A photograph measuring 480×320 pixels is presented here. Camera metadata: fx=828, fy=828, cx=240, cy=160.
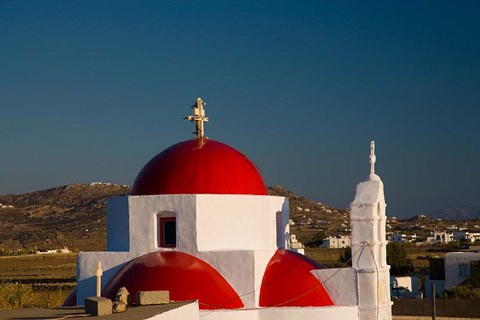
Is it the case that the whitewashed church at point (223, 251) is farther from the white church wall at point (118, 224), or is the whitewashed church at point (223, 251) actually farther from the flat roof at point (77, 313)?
the flat roof at point (77, 313)

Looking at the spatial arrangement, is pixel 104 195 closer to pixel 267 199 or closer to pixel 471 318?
pixel 471 318

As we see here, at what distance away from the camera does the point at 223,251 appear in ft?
54.6

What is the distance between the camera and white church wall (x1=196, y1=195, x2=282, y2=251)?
17016 millimetres

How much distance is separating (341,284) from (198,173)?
3.78m

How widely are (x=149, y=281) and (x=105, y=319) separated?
4137mm

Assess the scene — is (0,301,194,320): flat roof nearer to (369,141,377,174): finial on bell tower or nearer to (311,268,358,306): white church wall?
(311,268,358,306): white church wall

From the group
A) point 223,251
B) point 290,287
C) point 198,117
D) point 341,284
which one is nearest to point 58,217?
point 198,117

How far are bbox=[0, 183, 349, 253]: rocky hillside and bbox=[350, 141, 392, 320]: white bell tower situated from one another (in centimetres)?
5745

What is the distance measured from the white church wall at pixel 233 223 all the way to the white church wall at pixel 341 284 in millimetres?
1510

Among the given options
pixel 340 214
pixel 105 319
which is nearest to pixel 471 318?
pixel 105 319

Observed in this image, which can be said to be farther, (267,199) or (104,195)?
(104,195)

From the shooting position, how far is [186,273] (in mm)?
16297

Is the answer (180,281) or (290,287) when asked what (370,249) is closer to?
(290,287)

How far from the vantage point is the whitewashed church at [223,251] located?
16.3 metres
